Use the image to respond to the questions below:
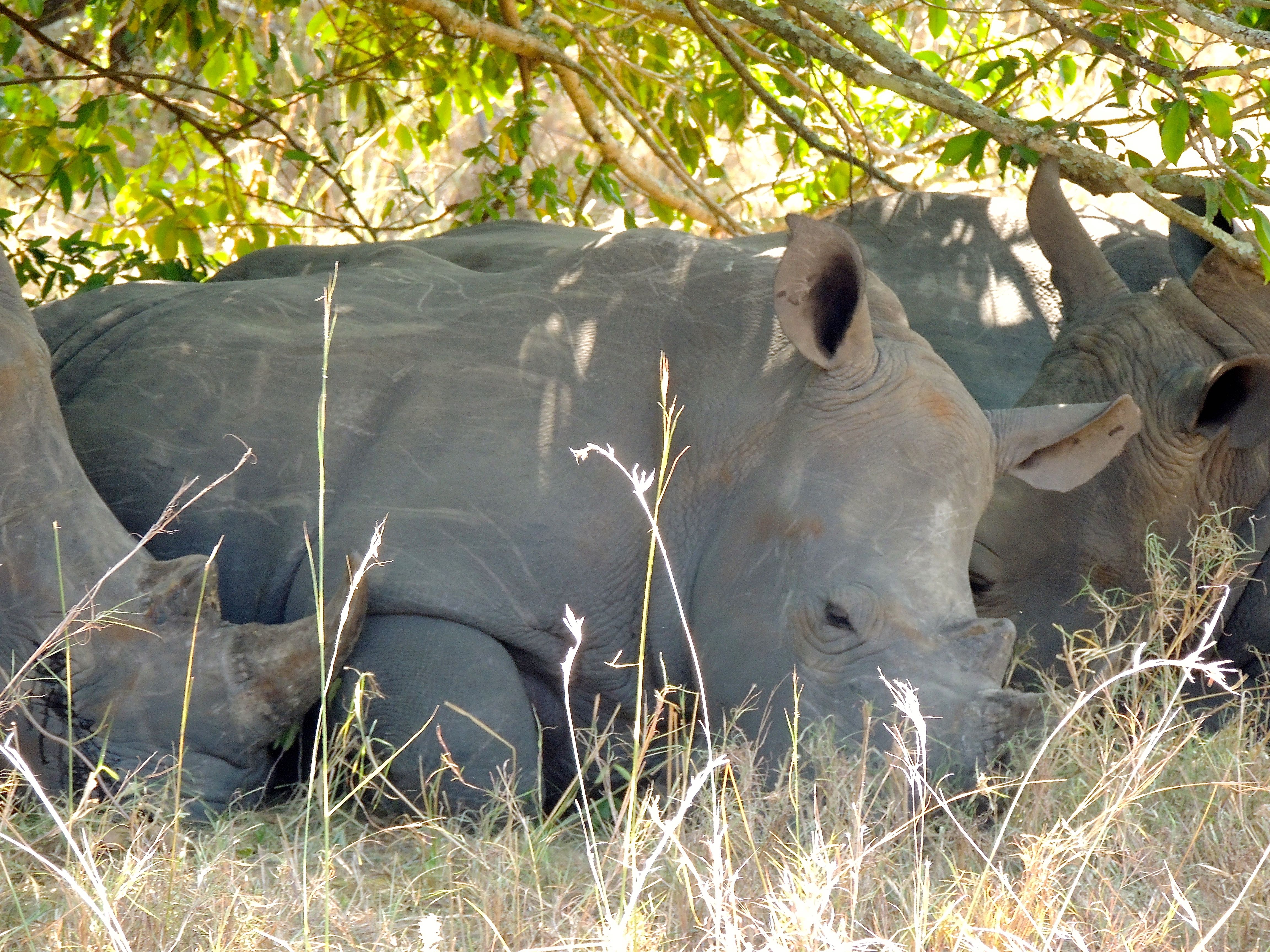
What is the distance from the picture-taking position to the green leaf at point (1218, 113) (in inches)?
155

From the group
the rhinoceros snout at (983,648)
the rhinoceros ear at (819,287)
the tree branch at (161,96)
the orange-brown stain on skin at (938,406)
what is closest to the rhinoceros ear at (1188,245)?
the orange-brown stain on skin at (938,406)

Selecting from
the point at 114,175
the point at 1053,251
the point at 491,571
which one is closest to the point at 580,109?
the point at 114,175

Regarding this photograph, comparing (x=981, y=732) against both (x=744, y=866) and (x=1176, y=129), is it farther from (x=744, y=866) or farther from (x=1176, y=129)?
(x=1176, y=129)

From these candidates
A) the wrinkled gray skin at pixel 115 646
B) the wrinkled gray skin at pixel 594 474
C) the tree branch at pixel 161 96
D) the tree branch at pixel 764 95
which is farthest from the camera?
the tree branch at pixel 161 96

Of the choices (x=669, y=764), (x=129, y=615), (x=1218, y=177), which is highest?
(x=1218, y=177)

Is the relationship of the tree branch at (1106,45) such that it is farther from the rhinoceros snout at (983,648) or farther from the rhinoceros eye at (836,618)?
the rhinoceros eye at (836,618)

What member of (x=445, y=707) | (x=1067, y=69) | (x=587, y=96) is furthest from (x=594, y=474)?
(x=587, y=96)

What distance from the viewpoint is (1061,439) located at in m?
3.94

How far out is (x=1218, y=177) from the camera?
454 centimetres

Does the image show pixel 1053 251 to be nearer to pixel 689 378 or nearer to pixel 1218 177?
pixel 1218 177

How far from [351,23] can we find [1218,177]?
4314 millimetres

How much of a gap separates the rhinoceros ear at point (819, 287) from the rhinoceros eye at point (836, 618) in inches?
23.2

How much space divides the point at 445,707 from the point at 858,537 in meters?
1.02

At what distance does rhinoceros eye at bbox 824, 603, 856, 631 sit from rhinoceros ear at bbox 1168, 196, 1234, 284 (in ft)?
6.70
